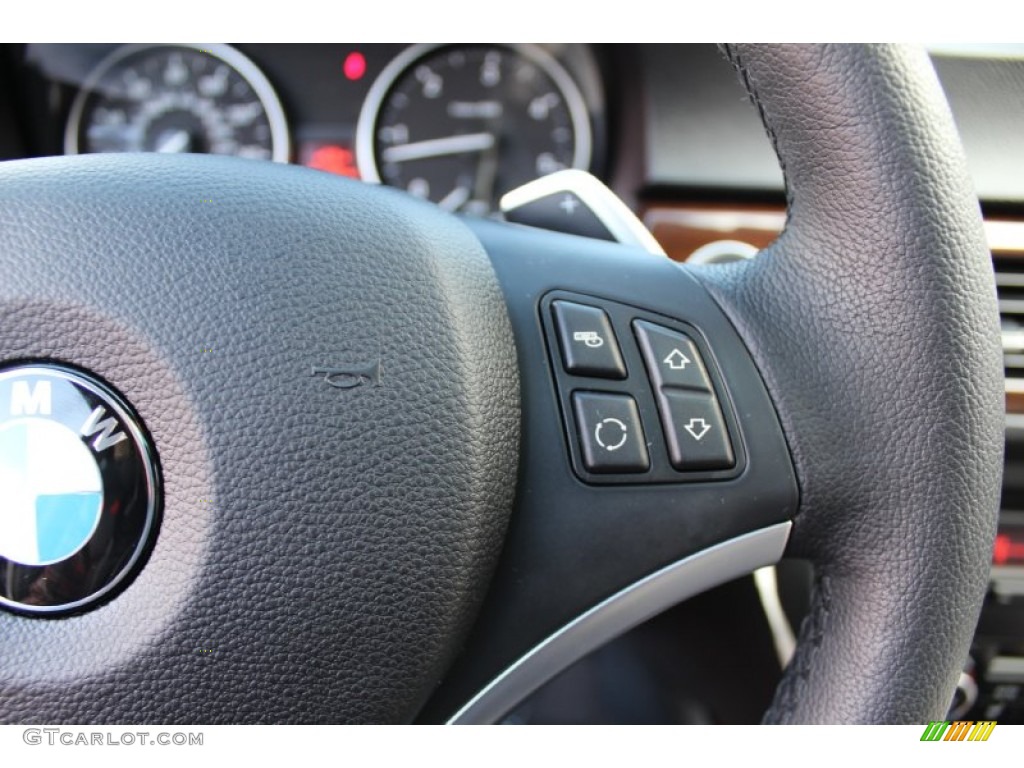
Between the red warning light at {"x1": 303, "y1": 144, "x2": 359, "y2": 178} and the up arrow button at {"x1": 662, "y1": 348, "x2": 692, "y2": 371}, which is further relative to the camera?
the red warning light at {"x1": 303, "y1": 144, "x2": 359, "y2": 178}

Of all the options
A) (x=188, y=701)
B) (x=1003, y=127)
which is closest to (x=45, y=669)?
(x=188, y=701)

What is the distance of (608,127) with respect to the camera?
1.38 metres

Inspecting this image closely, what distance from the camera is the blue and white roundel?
0.50 metres

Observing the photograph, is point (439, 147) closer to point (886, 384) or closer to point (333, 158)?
point (333, 158)

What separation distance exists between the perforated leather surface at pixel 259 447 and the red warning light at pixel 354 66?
0.94 meters

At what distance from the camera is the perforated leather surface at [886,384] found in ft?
1.82

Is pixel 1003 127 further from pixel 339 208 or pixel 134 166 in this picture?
pixel 134 166

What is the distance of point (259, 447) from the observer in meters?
0.50

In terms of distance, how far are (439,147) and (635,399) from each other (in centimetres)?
95

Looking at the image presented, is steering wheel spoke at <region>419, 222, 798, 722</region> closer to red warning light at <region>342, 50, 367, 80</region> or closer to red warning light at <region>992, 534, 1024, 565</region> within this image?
red warning light at <region>992, 534, 1024, 565</region>

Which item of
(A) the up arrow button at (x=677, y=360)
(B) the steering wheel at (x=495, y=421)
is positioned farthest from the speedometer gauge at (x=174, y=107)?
(A) the up arrow button at (x=677, y=360)

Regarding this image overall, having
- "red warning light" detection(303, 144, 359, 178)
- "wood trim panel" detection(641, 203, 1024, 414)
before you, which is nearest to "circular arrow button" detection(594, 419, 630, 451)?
"wood trim panel" detection(641, 203, 1024, 414)

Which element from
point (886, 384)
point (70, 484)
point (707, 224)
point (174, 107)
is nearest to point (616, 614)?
point (886, 384)

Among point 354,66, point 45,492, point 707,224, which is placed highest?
point 354,66
